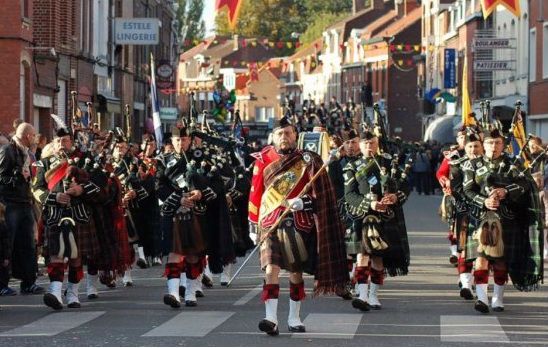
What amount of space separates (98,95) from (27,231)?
2563 centimetres

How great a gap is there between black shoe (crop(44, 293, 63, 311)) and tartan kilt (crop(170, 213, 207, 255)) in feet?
4.33

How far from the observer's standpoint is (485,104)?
1695 centimetres

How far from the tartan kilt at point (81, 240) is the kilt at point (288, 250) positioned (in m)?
2.98

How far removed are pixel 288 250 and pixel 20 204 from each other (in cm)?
528

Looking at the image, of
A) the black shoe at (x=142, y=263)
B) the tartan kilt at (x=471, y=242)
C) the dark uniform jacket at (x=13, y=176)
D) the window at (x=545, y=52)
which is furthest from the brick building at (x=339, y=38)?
the tartan kilt at (x=471, y=242)

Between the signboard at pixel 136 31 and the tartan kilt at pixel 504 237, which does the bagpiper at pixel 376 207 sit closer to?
the tartan kilt at pixel 504 237

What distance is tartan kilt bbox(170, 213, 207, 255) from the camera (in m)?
15.1

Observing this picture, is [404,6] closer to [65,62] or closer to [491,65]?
[491,65]

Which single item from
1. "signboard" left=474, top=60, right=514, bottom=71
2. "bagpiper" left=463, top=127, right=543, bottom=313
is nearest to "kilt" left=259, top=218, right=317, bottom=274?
"bagpiper" left=463, top=127, right=543, bottom=313

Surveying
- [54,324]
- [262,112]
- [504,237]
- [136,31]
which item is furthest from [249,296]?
[262,112]

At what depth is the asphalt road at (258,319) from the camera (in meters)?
11.9

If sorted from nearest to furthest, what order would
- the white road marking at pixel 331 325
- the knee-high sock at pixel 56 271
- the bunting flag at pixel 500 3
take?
the white road marking at pixel 331 325 → the knee-high sock at pixel 56 271 → the bunting flag at pixel 500 3

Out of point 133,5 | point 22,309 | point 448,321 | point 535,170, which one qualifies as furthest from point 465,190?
point 133,5

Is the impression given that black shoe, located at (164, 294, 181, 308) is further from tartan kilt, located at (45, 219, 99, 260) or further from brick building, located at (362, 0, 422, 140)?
brick building, located at (362, 0, 422, 140)
